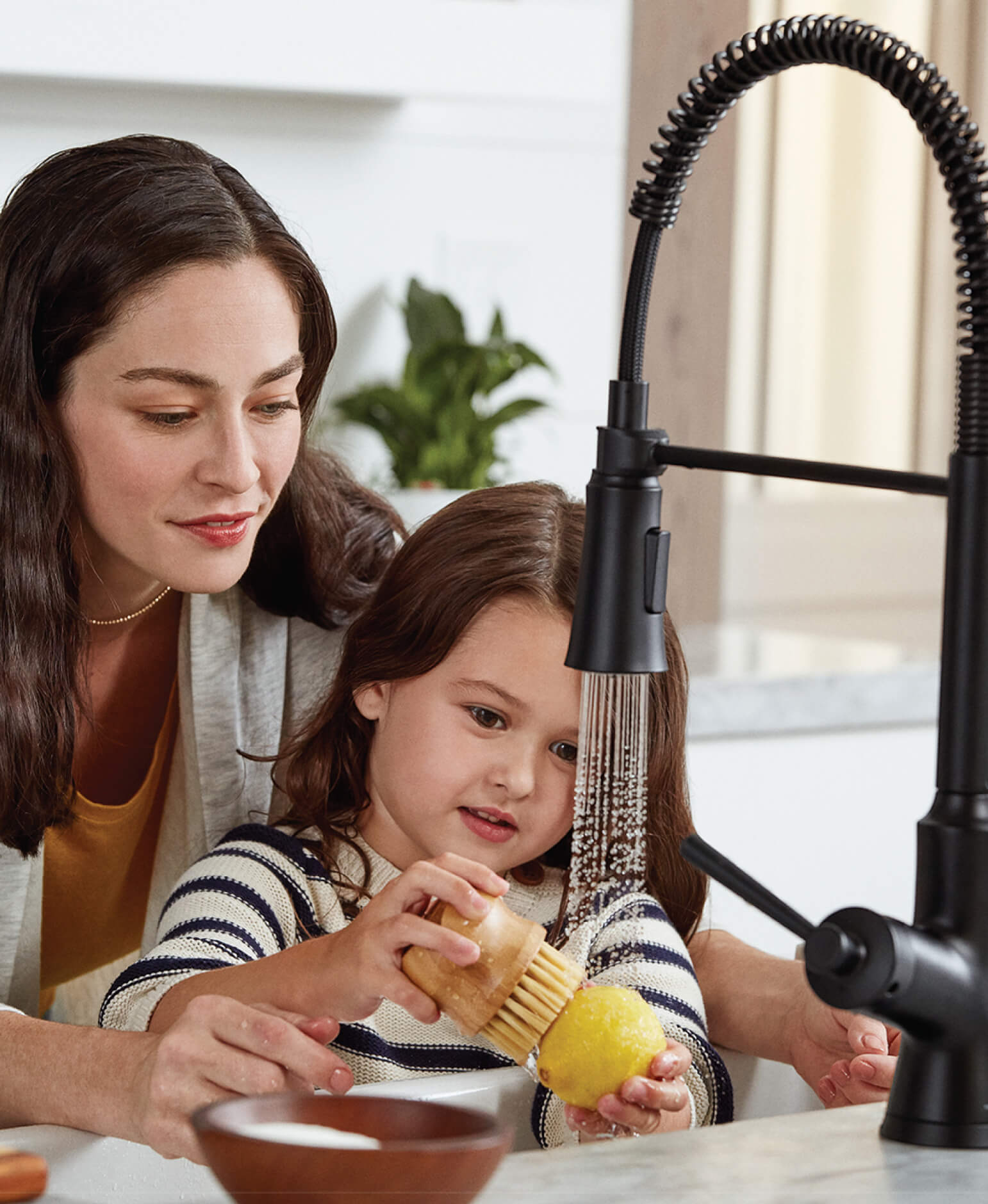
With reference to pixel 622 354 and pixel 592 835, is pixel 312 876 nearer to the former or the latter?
pixel 592 835

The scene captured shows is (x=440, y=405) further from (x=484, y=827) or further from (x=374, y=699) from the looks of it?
(x=484, y=827)

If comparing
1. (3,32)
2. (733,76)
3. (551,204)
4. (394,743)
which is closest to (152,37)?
(3,32)

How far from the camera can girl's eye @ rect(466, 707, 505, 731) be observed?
105cm

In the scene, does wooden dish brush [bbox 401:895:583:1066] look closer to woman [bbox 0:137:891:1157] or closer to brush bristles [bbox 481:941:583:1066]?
brush bristles [bbox 481:941:583:1066]

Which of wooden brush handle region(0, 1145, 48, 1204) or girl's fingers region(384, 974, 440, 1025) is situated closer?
wooden brush handle region(0, 1145, 48, 1204)

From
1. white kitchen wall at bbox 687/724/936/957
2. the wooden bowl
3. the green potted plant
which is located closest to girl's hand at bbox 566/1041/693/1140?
the wooden bowl

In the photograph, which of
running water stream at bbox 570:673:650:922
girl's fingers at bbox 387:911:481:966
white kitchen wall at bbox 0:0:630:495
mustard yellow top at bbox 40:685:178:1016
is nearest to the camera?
girl's fingers at bbox 387:911:481:966

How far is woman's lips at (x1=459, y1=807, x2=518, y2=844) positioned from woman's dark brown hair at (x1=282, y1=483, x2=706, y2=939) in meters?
0.10

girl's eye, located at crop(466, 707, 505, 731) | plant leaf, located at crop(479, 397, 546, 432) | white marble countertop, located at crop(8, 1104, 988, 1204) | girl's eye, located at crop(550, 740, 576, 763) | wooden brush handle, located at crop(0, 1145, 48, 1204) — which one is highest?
plant leaf, located at crop(479, 397, 546, 432)

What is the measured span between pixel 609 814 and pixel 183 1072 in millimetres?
417

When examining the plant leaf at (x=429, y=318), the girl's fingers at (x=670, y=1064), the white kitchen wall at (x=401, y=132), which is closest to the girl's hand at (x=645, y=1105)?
the girl's fingers at (x=670, y=1064)

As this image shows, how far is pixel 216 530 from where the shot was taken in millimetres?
1103

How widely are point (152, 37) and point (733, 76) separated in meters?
1.66

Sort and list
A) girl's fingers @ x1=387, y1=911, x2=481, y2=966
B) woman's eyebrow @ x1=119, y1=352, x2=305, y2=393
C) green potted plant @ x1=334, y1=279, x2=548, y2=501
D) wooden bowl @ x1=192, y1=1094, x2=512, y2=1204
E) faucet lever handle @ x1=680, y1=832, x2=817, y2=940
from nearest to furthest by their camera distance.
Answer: wooden bowl @ x1=192, y1=1094, x2=512, y2=1204 < faucet lever handle @ x1=680, y1=832, x2=817, y2=940 < girl's fingers @ x1=387, y1=911, x2=481, y2=966 < woman's eyebrow @ x1=119, y1=352, x2=305, y2=393 < green potted plant @ x1=334, y1=279, x2=548, y2=501
